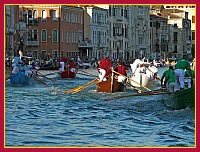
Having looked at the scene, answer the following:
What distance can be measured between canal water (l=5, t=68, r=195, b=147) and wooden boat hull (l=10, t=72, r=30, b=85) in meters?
2.06

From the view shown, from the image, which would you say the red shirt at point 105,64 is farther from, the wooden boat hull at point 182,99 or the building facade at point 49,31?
the building facade at point 49,31

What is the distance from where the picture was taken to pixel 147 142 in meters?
8.33

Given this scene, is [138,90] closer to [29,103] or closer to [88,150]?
[29,103]

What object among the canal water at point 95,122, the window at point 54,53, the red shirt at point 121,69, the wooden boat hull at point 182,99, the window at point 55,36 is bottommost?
the canal water at point 95,122

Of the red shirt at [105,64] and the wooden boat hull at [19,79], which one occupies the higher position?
the red shirt at [105,64]

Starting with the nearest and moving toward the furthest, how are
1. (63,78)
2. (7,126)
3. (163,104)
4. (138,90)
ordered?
(7,126)
(163,104)
(138,90)
(63,78)

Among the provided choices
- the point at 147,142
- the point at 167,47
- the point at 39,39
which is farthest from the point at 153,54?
the point at 147,142

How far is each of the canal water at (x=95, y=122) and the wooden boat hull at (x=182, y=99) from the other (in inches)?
4.0

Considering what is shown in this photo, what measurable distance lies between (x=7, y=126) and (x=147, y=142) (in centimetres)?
219

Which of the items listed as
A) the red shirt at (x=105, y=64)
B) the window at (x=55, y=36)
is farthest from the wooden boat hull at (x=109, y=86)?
the window at (x=55, y=36)

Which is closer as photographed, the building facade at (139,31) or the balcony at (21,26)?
the balcony at (21,26)

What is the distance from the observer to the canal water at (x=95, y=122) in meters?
8.32

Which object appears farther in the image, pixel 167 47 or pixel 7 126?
pixel 167 47

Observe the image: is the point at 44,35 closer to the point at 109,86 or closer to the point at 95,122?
the point at 109,86
